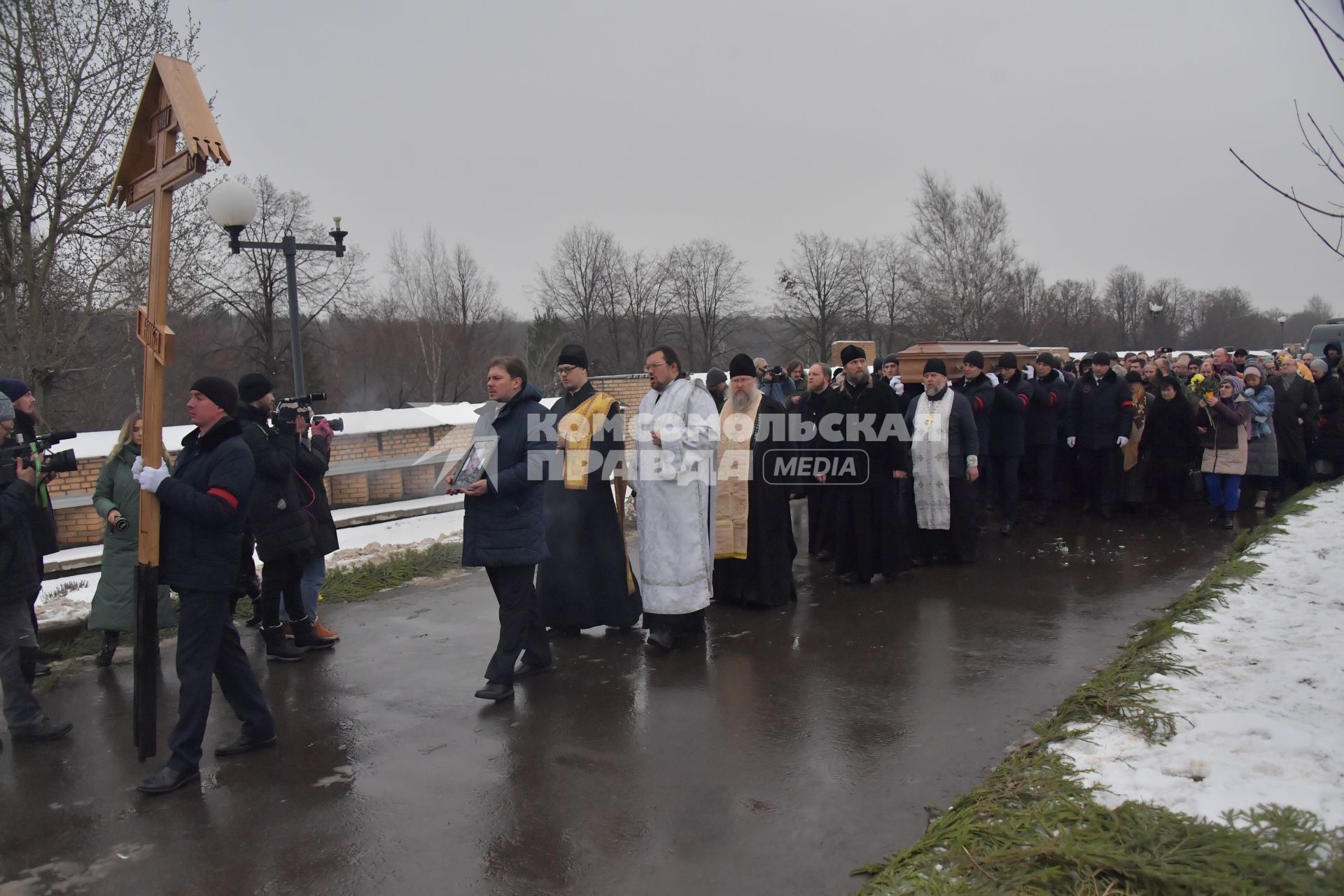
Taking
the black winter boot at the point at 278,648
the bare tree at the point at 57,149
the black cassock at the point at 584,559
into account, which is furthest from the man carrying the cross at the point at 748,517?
the bare tree at the point at 57,149

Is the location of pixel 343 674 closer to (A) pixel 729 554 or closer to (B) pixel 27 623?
(B) pixel 27 623

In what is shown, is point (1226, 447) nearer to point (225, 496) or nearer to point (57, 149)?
point (225, 496)

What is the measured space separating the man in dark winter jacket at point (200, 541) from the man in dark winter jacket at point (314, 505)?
185 cm

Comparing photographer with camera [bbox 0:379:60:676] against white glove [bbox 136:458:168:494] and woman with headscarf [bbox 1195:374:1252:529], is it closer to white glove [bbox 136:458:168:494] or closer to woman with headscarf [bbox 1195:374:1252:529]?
white glove [bbox 136:458:168:494]

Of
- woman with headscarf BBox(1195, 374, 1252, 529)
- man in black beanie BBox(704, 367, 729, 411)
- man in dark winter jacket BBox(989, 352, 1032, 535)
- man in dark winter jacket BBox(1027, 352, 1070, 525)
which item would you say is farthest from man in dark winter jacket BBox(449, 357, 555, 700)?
woman with headscarf BBox(1195, 374, 1252, 529)

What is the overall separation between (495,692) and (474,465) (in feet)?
4.31

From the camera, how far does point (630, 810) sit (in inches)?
146

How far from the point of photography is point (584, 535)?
614 cm

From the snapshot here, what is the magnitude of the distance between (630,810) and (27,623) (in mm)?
3464

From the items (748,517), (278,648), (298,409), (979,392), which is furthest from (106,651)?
(979,392)

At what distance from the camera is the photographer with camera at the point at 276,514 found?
18.2 feet

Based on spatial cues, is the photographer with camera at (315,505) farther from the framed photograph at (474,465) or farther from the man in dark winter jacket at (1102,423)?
the man in dark winter jacket at (1102,423)

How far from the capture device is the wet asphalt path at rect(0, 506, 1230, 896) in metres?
3.34

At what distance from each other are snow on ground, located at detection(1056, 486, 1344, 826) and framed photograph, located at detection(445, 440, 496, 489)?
334 cm
